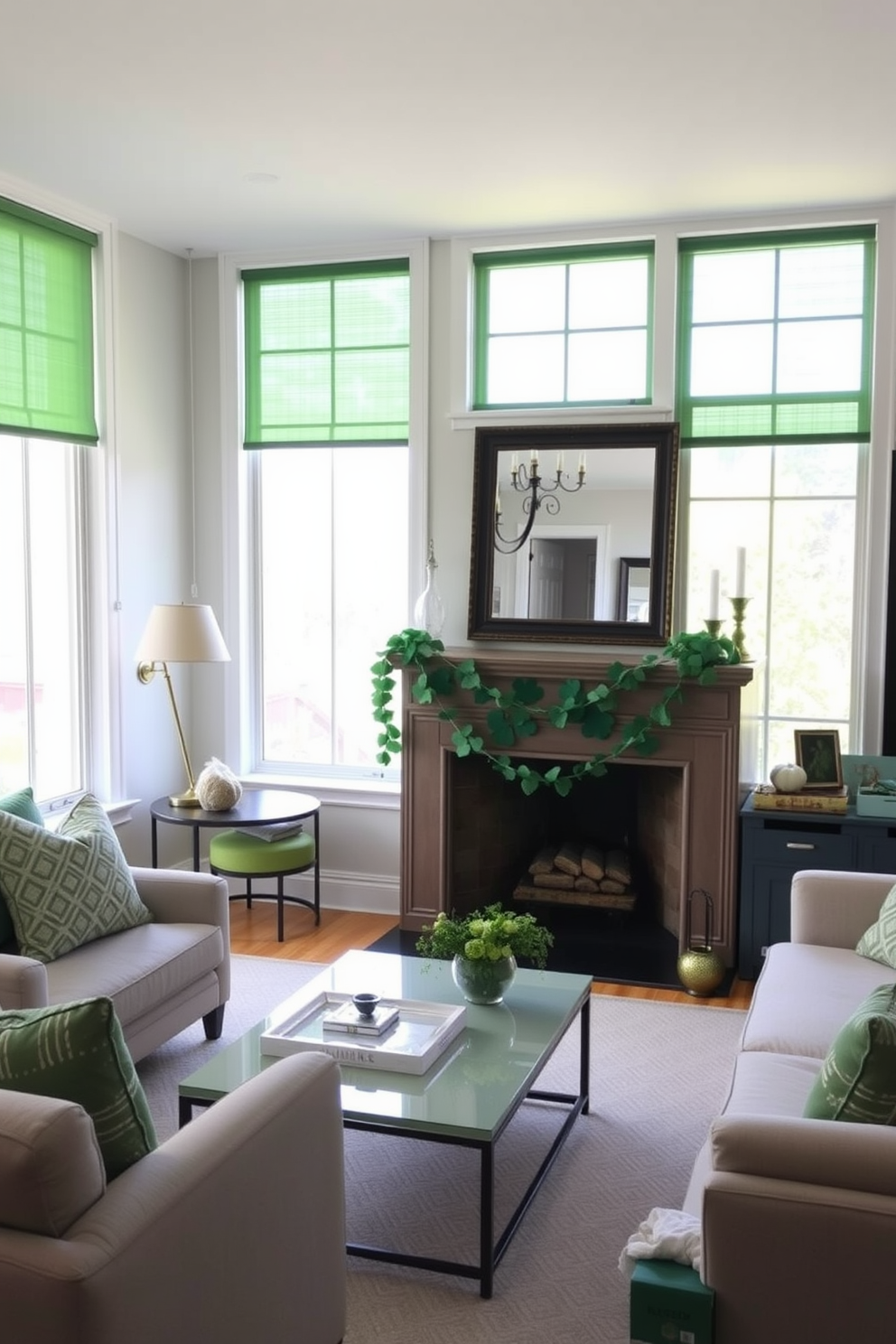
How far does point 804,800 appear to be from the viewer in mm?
4445

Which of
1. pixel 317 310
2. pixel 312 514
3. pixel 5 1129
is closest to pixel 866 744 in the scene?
pixel 312 514

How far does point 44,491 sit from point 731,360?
8.86 feet

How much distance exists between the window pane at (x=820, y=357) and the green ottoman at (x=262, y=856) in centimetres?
261

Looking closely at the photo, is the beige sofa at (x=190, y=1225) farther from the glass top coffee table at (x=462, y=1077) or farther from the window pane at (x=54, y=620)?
the window pane at (x=54, y=620)

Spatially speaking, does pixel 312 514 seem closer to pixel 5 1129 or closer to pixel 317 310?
pixel 317 310

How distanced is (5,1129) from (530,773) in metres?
3.21

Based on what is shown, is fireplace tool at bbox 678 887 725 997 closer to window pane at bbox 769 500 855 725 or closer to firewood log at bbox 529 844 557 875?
firewood log at bbox 529 844 557 875

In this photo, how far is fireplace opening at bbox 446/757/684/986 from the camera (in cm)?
493

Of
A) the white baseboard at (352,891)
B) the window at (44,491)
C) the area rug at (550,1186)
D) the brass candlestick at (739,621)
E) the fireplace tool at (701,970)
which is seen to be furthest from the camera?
the white baseboard at (352,891)

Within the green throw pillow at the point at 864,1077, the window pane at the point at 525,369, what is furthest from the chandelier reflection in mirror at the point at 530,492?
the green throw pillow at the point at 864,1077

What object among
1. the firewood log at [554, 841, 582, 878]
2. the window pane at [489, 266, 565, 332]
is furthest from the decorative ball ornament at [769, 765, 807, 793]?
the window pane at [489, 266, 565, 332]

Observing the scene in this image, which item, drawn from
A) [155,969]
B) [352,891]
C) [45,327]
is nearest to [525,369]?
[45,327]

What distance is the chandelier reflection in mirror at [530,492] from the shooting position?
197 inches

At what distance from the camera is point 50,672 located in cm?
481
